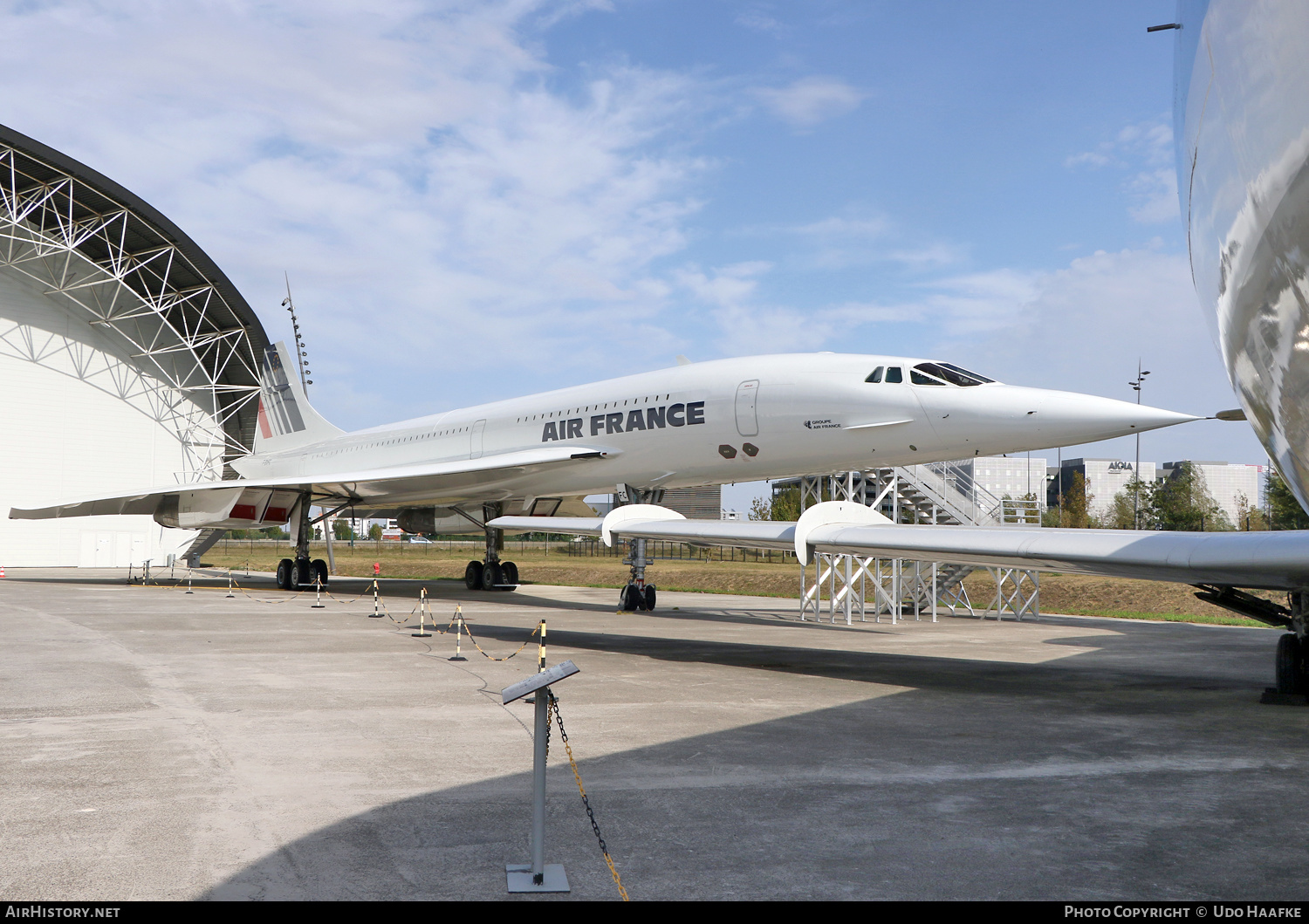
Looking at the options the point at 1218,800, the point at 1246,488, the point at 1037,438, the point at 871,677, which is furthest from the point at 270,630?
the point at 1246,488

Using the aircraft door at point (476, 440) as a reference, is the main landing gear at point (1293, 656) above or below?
below

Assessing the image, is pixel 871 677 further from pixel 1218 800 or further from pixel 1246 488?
pixel 1246 488

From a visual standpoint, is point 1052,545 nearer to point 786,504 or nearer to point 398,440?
point 398,440

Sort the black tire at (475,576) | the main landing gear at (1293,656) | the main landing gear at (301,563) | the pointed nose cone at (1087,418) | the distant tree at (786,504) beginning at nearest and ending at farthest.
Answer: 1. the main landing gear at (1293,656)
2. the pointed nose cone at (1087,418)
3. the main landing gear at (301,563)
4. the black tire at (475,576)
5. the distant tree at (786,504)

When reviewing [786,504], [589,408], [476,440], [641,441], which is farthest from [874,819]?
[786,504]

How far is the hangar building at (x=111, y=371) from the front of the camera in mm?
31391

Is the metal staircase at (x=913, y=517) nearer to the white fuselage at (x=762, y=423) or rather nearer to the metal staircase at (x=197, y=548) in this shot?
the white fuselage at (x=762, y=423)

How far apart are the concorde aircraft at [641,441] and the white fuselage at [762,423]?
2cm

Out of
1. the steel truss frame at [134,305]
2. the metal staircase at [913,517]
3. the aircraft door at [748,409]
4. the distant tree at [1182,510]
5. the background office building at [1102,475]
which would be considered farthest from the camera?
the background office building at [1102,475]

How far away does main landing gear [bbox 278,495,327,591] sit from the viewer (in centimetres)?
2262

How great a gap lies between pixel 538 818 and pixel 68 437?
118 ft

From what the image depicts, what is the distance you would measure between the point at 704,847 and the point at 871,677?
5543mm

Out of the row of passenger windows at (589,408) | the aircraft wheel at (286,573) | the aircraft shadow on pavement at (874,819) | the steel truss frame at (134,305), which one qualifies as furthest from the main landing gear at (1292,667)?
the steel truss frame at (134,305)

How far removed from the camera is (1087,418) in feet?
35.6
